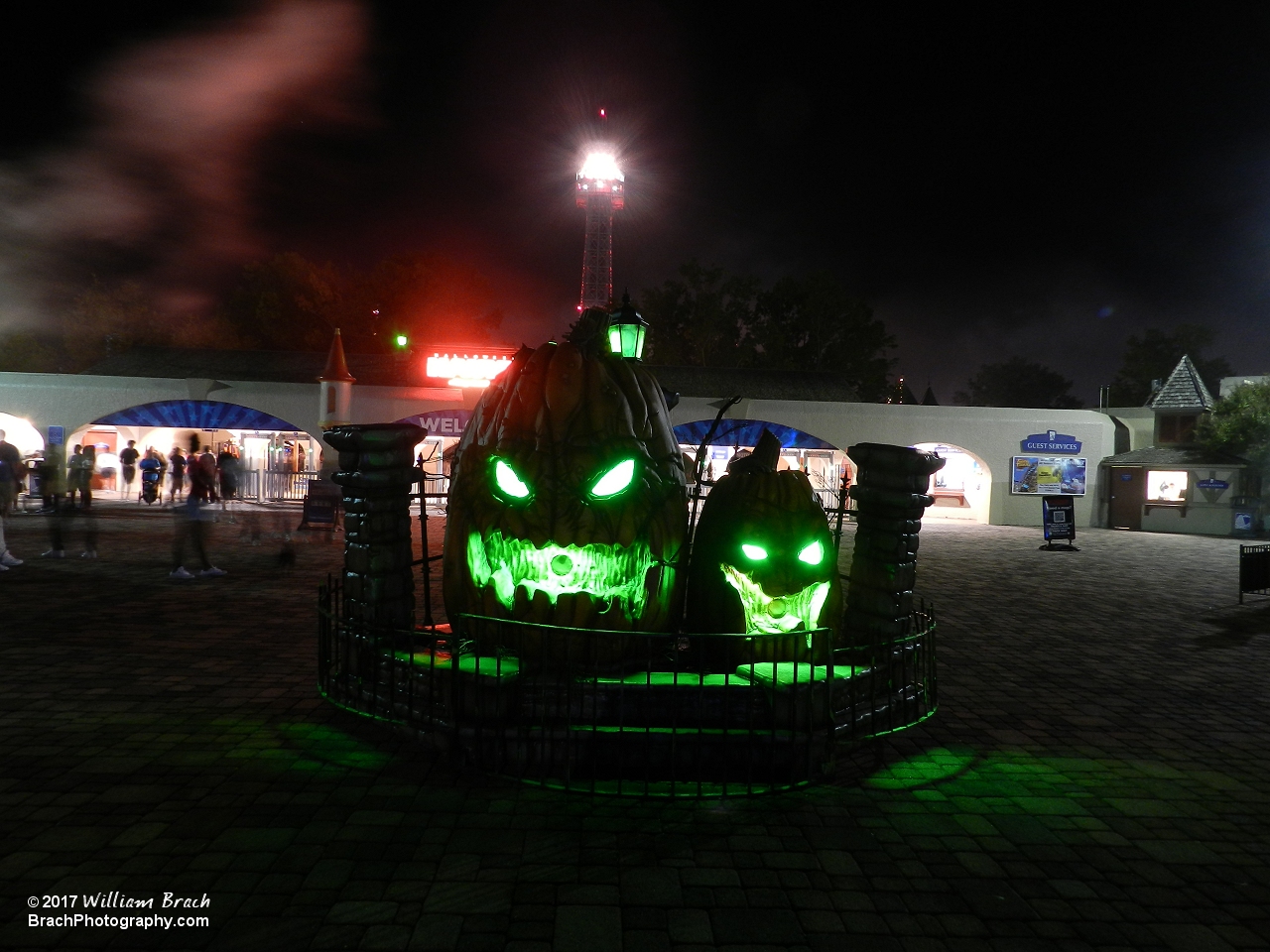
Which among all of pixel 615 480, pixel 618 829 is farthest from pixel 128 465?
pixel 618 829

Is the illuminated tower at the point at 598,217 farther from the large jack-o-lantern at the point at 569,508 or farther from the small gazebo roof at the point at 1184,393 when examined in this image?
the large jack-o-lantern at the point at 569,508

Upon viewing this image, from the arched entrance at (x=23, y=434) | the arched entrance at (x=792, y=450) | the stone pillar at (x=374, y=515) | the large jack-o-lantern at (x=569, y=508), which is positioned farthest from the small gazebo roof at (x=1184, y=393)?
the arched entrance at (x=23, y=434)

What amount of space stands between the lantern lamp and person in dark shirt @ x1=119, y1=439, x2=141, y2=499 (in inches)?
861

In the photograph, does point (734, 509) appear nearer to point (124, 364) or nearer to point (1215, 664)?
point (1215, 664)

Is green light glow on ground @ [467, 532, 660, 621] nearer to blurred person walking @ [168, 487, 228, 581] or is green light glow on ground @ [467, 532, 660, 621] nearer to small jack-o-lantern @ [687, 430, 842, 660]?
small jack-o-lantern @ [687, 430, 842, 660]

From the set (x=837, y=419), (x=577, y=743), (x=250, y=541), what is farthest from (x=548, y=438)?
(x=837, y=419)

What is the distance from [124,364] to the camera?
26453mm

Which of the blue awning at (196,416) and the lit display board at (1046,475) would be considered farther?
the lit display board at (1046,475)

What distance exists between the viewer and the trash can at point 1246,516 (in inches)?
924

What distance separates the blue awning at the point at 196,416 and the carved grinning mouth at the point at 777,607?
21.6 m

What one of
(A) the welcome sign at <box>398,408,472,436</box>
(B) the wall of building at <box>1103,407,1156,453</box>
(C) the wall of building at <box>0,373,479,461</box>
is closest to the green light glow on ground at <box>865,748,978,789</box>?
(A) the welcome sign at <box>398,408,472,436</box>

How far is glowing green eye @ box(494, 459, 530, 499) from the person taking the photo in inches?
195

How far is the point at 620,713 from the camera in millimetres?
4637

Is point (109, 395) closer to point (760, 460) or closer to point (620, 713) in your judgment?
point (760, 460)
